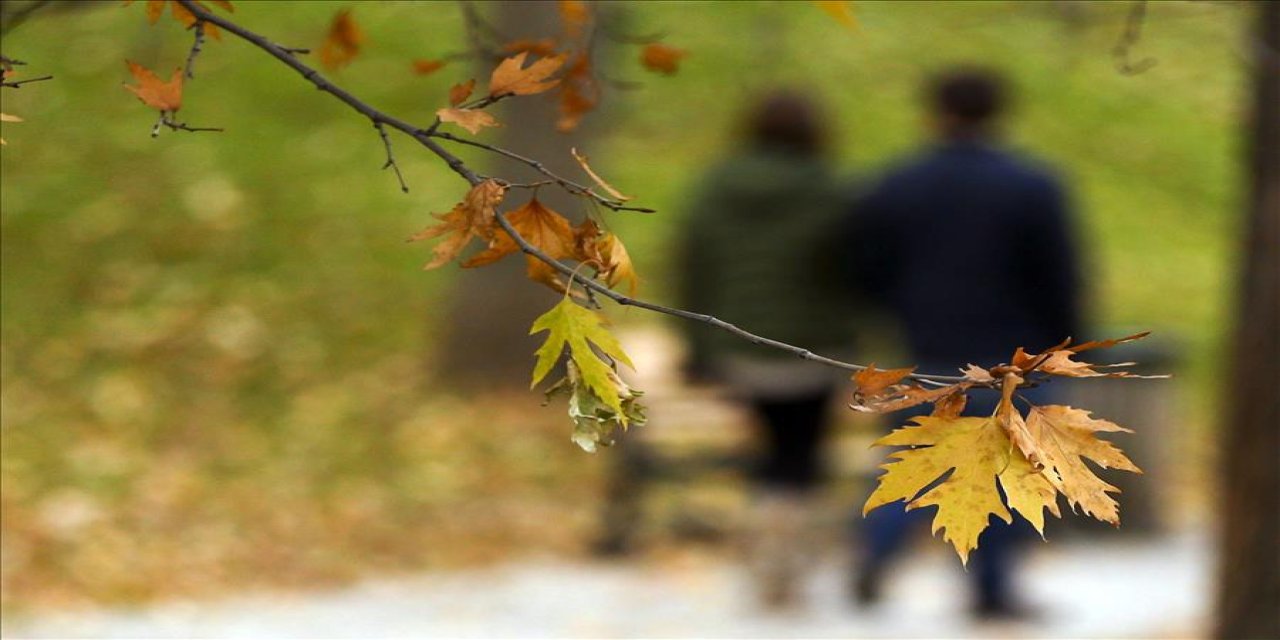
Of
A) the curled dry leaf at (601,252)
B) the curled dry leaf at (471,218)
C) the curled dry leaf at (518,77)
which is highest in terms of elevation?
the curled dry leaf at (518,77)

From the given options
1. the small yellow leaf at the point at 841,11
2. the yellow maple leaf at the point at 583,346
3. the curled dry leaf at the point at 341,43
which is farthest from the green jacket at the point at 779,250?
the yellow maple leaf at the point at 583,346

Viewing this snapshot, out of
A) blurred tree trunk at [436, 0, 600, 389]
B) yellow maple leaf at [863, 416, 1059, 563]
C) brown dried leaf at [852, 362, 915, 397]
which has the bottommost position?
yellow maple leaf at [863, 416, 1059, 563]

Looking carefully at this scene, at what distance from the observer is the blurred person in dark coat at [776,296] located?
656 cm

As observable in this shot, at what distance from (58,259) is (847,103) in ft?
25.1

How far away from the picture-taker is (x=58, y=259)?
10.5 meters

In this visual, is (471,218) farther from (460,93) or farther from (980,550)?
(980,550)

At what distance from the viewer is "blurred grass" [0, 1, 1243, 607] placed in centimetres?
766

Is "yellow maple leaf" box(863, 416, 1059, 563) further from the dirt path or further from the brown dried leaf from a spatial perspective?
the dirt path

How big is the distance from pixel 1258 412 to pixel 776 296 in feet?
6.91

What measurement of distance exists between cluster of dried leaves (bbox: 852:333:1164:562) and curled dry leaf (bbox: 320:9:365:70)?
1.49 m

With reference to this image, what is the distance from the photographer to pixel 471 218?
1.97 meters

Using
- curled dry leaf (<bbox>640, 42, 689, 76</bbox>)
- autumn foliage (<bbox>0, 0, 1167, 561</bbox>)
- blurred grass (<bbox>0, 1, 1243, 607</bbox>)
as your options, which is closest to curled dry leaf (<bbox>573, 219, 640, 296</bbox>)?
autumn foliage (<bbox>0, 0, 1167, 561</bbox>)

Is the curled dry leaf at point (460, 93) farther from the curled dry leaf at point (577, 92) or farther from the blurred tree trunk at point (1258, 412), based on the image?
the blurred tree trunk at point (1258, 412)

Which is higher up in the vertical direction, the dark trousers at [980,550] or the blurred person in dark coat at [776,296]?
the blurred person in dark coat at [776,296]
